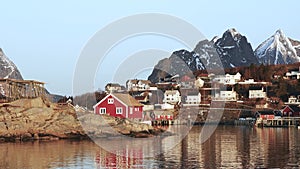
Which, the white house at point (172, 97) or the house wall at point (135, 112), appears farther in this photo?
the white house at point (172, 97)

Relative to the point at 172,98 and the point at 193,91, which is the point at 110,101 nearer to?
the point at 172,98

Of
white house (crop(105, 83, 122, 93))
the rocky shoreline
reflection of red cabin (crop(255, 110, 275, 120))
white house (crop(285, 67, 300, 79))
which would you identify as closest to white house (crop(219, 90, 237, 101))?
white house (crop(285, 67, 300, 79))

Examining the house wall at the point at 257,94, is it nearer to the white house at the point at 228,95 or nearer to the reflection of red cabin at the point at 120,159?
the white house at the point at 228,95

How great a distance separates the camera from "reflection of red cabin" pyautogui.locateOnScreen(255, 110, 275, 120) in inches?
2923

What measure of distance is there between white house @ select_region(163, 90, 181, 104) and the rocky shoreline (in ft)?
177

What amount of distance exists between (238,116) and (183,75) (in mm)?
37973

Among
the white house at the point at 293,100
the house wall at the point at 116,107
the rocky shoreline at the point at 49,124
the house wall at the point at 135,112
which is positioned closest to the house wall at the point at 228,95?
the white house at the point at 293,100

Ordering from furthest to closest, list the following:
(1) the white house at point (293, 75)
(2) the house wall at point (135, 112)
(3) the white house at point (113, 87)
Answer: (1) the white house at point (293, 75), (3) the white house at point (113, 87), (2) the house wall at point (135, 112)

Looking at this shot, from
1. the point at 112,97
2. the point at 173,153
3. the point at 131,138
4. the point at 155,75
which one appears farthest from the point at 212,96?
the point at 173,153

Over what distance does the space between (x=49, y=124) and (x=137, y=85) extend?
2595 inches

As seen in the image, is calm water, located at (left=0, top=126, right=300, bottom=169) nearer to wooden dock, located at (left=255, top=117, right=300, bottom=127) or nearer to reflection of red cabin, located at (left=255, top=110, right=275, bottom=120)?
wooden dock, located at (left=255, top=117, right=300, bottom=127)

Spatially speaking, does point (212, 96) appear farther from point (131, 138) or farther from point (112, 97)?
point (131, 138)

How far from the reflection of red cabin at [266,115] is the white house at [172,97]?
71.6 feet

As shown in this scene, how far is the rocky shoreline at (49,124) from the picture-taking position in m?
39.5
